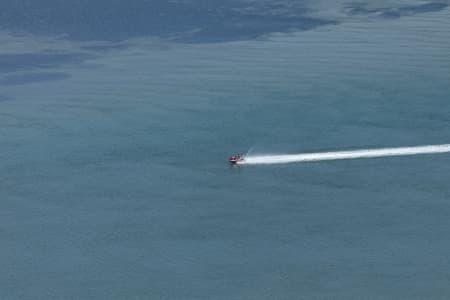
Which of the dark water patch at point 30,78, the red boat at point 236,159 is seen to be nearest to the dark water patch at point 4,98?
the dark water patch at point 30,78

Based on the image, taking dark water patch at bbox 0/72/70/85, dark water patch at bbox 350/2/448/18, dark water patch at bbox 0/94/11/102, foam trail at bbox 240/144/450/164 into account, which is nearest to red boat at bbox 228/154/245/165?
foam trail at bbox 240/144/450/164

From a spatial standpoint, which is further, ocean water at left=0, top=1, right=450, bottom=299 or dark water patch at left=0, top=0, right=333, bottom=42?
dark water patch at left=0, top=0, right=333, bottom=42

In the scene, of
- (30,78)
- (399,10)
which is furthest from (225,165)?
(399,10)

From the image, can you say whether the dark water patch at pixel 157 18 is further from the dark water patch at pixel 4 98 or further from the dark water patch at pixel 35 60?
the dark water patch at pixel 4 98

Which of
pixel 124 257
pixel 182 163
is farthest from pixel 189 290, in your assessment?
pixel 182 163

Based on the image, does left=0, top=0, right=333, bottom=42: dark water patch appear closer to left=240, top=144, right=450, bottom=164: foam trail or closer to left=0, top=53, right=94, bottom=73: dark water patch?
left=0, top=53, right=94, bottom=73: dark water patch

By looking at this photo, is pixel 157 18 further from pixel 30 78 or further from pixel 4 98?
pixel 4 98
